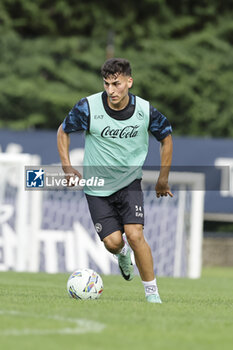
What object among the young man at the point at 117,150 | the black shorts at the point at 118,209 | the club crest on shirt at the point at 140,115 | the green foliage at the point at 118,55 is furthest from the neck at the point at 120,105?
the green foliage at the point at 118,55

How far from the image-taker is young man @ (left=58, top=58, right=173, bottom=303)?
6703 millimetres

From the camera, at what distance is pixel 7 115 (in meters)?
21.2

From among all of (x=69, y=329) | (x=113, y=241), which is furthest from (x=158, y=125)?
(x=69, y=329)

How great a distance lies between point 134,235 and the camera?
659cm

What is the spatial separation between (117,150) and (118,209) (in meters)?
0.50

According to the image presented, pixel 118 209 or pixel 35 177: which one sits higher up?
pixel 35 177

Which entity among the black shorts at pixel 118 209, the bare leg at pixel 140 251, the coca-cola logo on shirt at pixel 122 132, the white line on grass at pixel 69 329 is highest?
the coca-cola logo on shirt at pixel 122 132

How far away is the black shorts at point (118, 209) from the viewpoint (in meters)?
6.70

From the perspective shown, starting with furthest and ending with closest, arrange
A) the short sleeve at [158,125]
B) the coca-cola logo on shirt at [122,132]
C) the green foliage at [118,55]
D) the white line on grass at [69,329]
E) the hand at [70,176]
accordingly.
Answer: the green foliage at [118,55] → the short sleeve at [158,125] → the coca-cola logo on shirt at [122,132] → the hand at [70,176] → the white line on grass at [69,329]

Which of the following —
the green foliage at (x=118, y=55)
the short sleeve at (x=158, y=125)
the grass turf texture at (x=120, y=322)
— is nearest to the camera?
the grass turf texture at (x=120, y=322)

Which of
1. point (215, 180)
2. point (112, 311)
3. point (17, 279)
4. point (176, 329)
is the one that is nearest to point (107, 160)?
point (112, 311)

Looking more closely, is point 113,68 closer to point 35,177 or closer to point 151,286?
point 151,286

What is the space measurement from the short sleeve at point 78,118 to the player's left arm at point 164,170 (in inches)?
26.8

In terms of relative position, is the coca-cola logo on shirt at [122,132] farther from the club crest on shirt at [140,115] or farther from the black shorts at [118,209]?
the black shorts at [118,209]
